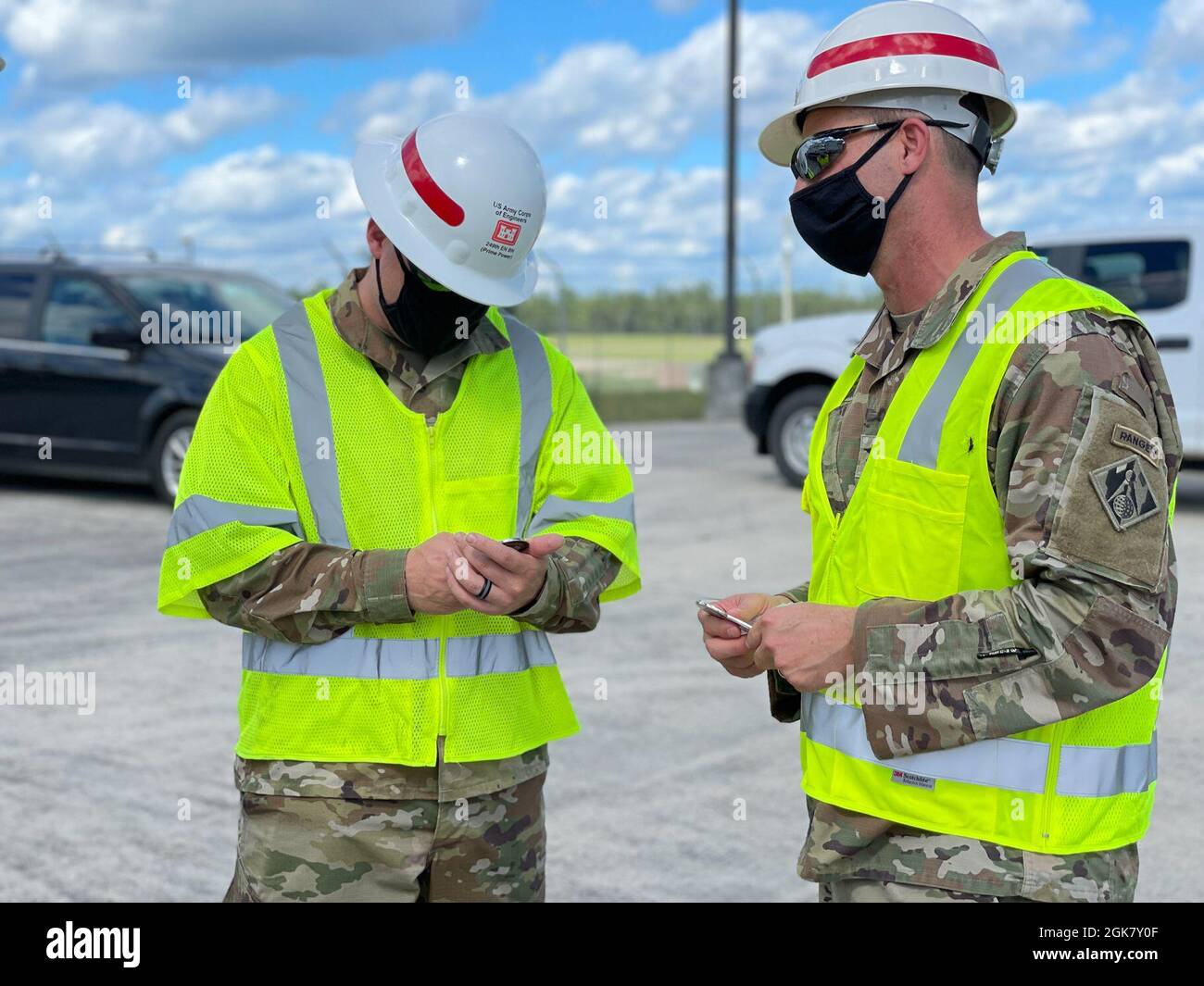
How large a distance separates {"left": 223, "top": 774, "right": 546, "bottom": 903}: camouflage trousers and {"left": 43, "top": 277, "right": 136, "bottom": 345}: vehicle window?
27.2 ft

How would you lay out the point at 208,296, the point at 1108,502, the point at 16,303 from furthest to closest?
the point at 16,303 < the point at 208,296 < the point at 1108,502

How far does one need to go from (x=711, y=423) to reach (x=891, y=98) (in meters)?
17.1

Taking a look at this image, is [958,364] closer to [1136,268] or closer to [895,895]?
[895,895]

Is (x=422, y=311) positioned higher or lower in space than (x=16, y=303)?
lower

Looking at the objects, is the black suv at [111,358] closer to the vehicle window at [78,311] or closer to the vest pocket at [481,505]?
the vehicle window at [78,311]

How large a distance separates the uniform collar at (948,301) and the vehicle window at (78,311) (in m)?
8.87

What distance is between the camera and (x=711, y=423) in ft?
62.8

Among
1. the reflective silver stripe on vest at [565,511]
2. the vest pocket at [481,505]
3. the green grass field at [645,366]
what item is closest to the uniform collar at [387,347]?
the vest pocket at [481,505]

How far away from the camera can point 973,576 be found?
6.23 ft

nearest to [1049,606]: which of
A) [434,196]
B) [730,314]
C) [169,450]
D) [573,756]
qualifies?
[434,196]

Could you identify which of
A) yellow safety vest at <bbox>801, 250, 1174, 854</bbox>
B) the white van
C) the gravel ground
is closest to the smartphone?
yellow safety vest at <bbox>801, 250, 1174, 854</bbox>

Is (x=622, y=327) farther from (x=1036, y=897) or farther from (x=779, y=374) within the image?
(x=1036, y=897)

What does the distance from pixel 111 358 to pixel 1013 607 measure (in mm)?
9205
